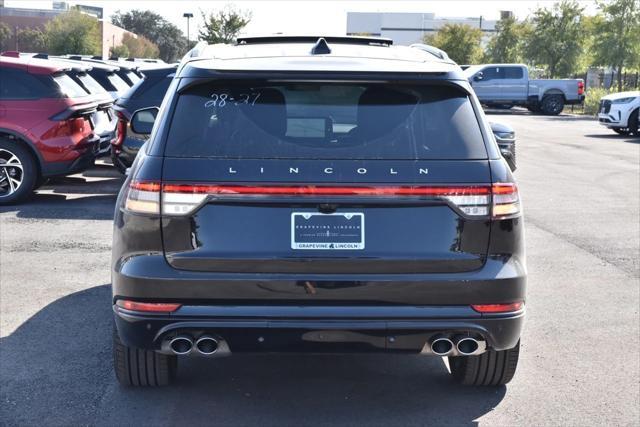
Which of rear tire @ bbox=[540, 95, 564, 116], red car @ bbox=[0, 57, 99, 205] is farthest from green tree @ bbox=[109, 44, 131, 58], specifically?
red car @ bbox=[0, 57, 99, 205]

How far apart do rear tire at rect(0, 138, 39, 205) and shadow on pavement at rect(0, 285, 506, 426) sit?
5749mm

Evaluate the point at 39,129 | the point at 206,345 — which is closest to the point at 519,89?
the point at 39,129

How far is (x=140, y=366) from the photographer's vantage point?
15.5 feet

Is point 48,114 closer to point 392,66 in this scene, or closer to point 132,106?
point 132,106

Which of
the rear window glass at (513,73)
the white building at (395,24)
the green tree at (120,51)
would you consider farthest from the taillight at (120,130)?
the white building at (395,24)

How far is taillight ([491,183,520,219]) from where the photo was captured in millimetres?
4062

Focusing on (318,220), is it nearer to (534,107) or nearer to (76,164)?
(76,164)

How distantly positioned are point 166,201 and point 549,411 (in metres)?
2.29

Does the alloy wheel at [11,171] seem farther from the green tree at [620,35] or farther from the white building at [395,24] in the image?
the white building at [395,24]

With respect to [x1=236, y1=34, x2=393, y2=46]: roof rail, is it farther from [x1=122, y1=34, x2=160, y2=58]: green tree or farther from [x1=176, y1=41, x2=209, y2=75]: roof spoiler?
[x1=122, y1=34, x2=160, y2=58]: green tree

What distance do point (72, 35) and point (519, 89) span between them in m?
40.3

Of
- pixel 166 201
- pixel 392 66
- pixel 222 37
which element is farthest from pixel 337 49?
pixel 222 37

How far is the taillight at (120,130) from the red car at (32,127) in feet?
1.71

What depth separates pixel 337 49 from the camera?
477 cm
